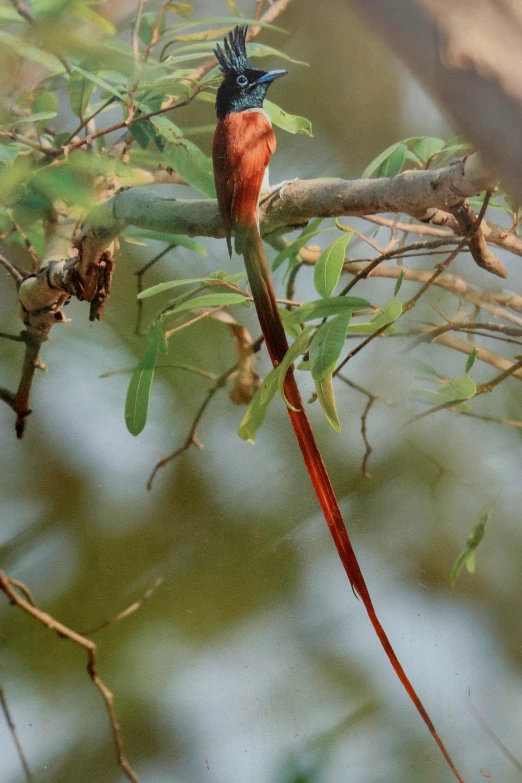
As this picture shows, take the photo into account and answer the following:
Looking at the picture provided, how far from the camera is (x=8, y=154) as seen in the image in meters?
0.54

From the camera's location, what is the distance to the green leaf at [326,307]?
0.57m

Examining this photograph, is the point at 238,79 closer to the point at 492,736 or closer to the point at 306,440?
the point at 306,440

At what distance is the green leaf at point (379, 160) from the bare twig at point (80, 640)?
0.52 m

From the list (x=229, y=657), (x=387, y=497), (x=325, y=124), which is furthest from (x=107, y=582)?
(x=325, y=124)

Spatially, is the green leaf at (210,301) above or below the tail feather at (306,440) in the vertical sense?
above

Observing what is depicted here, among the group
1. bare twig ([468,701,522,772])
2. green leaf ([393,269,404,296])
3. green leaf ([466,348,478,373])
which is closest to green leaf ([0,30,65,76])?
green leaf ([393,269,404,296])

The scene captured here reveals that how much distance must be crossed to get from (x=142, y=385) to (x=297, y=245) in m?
0.20

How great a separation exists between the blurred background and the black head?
5cm

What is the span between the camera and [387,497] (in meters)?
0.66

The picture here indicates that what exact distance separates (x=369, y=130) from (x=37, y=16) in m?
0.30

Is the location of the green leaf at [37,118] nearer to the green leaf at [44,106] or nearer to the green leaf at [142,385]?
the green leaf at [44,106]

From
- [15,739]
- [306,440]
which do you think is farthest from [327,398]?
[15,739]

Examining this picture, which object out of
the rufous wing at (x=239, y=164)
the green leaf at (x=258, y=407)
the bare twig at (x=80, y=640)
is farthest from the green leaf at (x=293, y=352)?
the bare twig at (x=80, y=640)

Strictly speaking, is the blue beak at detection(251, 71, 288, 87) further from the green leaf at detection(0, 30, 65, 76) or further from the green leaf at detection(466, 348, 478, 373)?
the green leaf at detection(466, 348, 478, 373)
